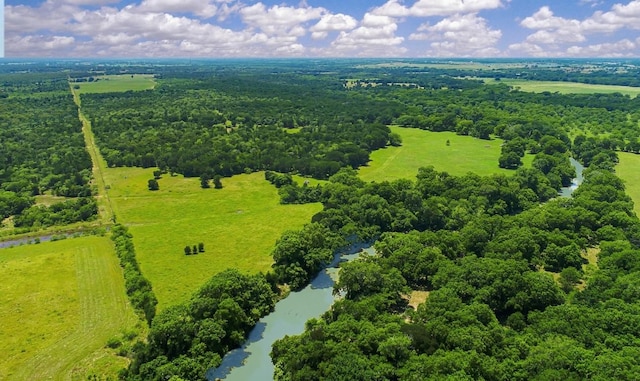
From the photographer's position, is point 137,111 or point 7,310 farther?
point 137,111

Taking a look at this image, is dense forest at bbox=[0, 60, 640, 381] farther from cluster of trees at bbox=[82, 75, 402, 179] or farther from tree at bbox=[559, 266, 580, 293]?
cluster of trees at bbox=[82, 75, 402, 179]

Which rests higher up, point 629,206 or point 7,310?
point 629,206

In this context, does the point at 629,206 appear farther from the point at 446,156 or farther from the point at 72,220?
the point at 72,220

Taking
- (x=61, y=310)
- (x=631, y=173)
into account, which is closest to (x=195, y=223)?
(x=61, y=310)

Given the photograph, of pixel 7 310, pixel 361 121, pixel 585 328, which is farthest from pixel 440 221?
pixel 361 121

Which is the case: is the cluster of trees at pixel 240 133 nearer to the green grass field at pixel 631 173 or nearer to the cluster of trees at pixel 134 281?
the cluster of trees at pixel 134 281

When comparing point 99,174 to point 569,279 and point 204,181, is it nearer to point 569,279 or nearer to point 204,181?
point 204,181
